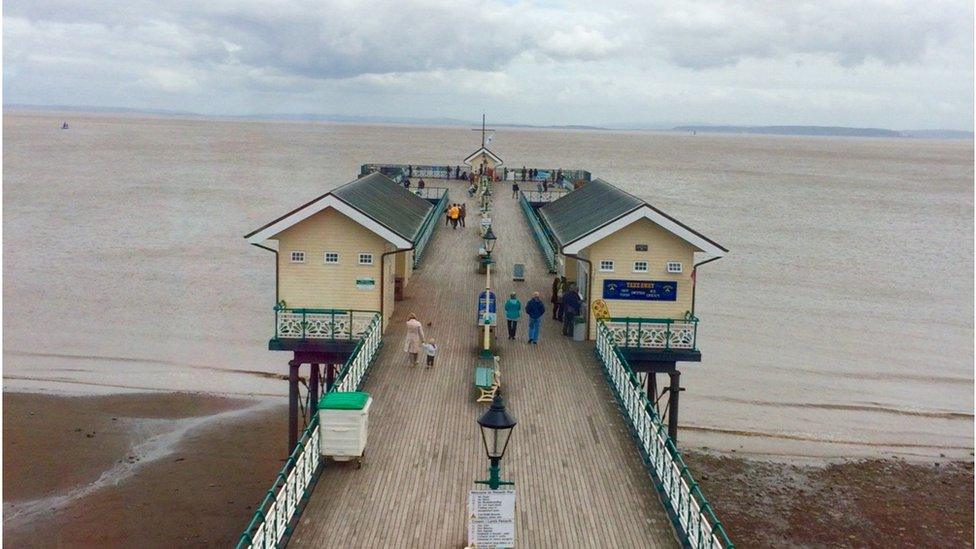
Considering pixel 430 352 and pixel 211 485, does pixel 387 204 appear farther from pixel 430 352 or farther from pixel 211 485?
pixel 211 485

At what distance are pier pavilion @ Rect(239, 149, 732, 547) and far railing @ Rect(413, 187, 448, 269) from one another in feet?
14.7

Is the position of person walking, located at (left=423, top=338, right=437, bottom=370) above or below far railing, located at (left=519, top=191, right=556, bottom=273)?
below

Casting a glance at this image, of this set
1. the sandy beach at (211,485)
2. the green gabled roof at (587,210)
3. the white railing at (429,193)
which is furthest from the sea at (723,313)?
the white railing at (429,193)

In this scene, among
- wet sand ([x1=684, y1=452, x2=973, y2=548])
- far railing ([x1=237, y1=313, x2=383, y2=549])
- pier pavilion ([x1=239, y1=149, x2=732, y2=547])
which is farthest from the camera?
wet sand ([x1=684, y1=452, x2=973, y2=548])

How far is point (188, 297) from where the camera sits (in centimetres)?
4153

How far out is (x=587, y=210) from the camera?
82.9 ft

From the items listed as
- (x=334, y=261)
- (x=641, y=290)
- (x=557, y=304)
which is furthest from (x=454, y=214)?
(x=641, y=290)

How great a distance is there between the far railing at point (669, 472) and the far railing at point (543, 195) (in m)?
29.1

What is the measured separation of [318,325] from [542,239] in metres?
13.5

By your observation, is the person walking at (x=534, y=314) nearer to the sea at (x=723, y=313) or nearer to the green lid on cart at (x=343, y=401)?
the green lid on cart at (x=343, y=401)

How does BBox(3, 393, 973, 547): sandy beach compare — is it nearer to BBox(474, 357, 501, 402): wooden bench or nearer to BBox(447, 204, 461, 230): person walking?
BBox(474, 357, 501, 402): wooden bench

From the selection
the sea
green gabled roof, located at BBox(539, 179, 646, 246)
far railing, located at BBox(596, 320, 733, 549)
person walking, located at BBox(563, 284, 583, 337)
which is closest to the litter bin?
far railing, located at BBox(596, 320, 733, 549)

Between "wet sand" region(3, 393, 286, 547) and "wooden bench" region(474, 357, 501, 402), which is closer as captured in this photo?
"wooden bench" region(474, 357, 501, 402)

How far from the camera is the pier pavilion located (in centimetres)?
1115
